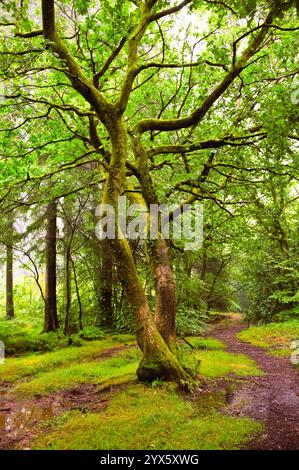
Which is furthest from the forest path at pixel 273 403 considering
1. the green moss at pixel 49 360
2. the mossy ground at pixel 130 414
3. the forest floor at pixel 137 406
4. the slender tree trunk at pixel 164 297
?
the green moss at pixel 49 360

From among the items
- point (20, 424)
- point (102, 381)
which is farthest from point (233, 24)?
point (20, 424)

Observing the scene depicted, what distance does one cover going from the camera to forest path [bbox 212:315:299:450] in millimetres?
4964

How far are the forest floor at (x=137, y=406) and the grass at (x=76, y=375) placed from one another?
0.02m

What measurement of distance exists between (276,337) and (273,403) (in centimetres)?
876

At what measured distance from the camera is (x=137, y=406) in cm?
596

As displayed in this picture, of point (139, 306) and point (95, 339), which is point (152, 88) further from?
point (95, 339)

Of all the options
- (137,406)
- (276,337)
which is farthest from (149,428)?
(276,337)

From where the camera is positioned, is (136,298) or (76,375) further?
(76,375)

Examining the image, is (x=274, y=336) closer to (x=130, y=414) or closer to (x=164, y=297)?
(x=164, y=297)

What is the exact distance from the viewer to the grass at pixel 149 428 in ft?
15.4

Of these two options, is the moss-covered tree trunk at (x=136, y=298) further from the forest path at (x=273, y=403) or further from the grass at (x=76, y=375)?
the forest path at (x=273, y=403)

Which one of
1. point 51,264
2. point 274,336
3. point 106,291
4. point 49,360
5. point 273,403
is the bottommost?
point 274,336

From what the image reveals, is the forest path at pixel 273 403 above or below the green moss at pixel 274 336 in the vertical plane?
above

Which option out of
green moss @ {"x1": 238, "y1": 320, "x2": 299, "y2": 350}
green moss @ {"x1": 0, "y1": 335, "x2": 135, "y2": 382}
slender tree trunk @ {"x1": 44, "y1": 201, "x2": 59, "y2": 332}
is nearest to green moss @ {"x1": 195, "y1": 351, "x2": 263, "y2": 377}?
green moss @ {"x1": 238, "y1": 320, "x2": 299, "y2": 350}
